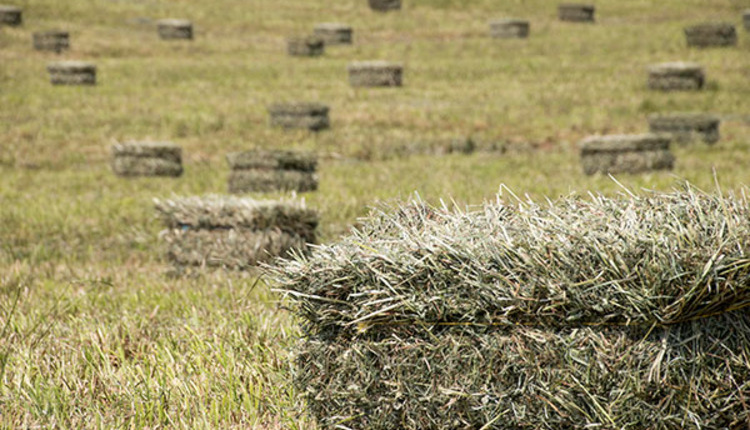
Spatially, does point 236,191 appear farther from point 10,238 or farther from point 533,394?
point 533,394

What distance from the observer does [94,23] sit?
31016 millimetres

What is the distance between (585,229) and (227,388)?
175cm

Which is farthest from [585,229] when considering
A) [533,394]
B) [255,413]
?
[255,413]

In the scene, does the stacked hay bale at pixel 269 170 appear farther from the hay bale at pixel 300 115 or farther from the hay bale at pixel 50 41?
the hay bale at pixel 50 41

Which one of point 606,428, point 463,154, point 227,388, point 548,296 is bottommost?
point 463,154

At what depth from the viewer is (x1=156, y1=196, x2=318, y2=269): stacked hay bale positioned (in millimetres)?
8133

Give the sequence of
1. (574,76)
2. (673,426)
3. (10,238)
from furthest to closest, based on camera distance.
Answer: (574,76) < (10,238) < (673,426)

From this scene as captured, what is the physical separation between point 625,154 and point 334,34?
1607 centimetres

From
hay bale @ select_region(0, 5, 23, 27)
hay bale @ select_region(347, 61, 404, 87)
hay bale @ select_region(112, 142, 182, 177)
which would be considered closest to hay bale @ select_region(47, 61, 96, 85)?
hay bale @ select_region(347, 61, 404, 87)

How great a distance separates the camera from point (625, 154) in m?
14.5

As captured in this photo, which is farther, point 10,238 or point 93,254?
point 10,238

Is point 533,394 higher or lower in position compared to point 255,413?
higher

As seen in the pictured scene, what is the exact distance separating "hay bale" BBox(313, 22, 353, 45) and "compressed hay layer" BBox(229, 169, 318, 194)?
55.6 ft

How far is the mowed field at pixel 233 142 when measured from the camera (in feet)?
14.3
